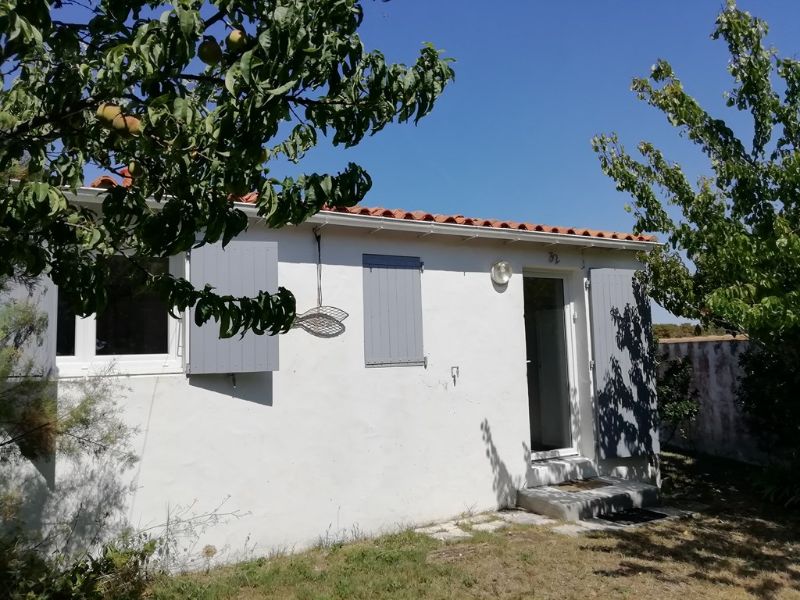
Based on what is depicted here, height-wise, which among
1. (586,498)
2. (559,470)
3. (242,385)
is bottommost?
(586,498)

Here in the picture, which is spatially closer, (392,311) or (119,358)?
(119,358)

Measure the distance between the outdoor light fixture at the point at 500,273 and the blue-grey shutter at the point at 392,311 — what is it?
3.60 ft

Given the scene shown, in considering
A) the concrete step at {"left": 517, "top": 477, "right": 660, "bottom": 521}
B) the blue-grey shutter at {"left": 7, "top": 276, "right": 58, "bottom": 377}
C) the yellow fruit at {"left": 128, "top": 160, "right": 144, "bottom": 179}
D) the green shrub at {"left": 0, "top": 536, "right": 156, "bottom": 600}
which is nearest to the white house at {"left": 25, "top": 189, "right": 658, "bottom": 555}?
the blue-grey shutter at {"left": 7, "top": 276, "right": 58, "bottom": 377}

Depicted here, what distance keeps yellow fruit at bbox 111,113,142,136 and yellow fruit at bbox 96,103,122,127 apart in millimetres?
13

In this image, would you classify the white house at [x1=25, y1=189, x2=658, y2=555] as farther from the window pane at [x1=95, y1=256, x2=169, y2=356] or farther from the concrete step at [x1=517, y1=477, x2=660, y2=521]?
the concrete step at [x1=517, y1=477, x2=660, y2=521]

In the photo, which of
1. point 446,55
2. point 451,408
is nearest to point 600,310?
point 451,408

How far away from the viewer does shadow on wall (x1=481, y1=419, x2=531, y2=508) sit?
285 inches

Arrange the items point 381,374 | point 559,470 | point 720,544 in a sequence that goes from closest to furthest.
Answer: point 720,544 < point 381,374 < point 559,470

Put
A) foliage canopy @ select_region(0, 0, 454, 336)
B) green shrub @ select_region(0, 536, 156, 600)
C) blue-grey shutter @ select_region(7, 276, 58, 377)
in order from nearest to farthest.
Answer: foliage canopy @ select_region(0, 0, 454, 336) < green shrub @ select_region(0, 536, 156, 600) < blue-grey shutter @ select_region(7, 276, 58, 377)

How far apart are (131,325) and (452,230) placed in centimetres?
347

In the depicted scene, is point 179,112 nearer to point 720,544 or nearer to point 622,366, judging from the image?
point 720,544

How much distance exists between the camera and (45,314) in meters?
4.52

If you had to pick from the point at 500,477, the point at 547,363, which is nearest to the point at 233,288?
the point at 500,477

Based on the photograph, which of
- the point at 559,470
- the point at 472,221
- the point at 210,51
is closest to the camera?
the point at 210,51
